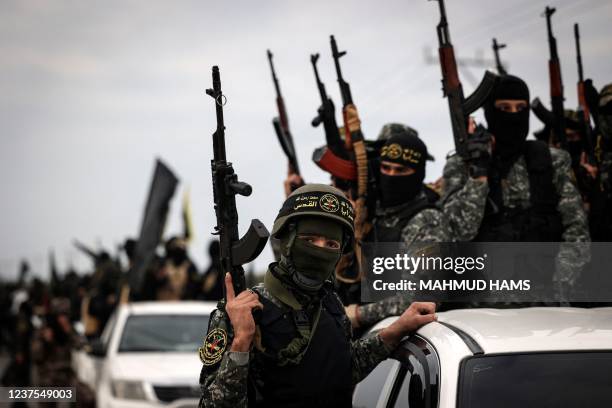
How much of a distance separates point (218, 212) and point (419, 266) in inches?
48.6

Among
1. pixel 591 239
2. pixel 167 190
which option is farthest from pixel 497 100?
pixel 167 190

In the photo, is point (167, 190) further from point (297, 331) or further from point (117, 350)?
point (297, 331)

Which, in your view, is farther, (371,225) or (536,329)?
(371,225)

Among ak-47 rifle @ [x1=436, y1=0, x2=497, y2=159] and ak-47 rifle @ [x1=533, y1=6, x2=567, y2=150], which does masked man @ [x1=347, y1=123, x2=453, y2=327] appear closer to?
ak-47 rifle @ [x1=436, y1=0, x2=497, y2=159]

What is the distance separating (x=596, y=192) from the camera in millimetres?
5793

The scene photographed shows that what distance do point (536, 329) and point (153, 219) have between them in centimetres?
982

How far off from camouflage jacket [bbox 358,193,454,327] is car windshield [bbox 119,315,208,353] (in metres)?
4.86

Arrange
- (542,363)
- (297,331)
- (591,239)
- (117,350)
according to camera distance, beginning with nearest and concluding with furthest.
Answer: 1. (542,363)
2. (297,331)
3. (591,239)
4. (117,350)

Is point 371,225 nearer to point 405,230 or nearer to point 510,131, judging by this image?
point 405,230

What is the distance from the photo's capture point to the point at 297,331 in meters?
3.54

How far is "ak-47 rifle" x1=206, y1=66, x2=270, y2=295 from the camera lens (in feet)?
12.7

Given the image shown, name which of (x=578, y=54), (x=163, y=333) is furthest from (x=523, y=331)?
(x=163, y=333)

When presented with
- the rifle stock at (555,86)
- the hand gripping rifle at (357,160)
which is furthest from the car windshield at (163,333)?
the rifle stock at (555,86)

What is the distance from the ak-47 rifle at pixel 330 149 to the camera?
6133 mm
